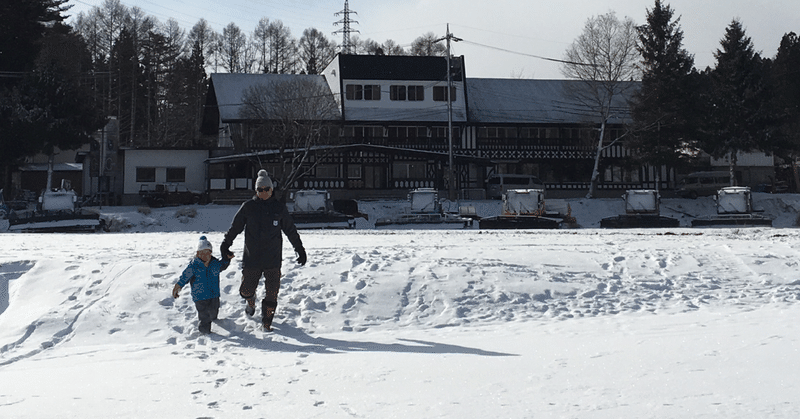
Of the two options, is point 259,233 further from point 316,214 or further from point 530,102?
point 530,102

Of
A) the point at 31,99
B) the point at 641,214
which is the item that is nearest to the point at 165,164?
the point at 31,99

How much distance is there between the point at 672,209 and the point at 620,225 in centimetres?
1351

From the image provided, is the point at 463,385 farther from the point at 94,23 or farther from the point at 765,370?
the point at 94,23

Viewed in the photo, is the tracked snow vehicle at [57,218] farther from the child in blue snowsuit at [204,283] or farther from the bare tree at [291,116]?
the child in blue snowsuit at [204,283]

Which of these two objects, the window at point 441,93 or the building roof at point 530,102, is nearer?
the window at point 441,93

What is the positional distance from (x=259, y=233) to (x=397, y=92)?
43460mm

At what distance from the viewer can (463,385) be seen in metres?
5.43

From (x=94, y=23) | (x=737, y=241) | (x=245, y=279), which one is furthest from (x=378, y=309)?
(x=94, y=23)

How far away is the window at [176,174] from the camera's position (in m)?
44.5

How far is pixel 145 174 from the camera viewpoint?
144 feet

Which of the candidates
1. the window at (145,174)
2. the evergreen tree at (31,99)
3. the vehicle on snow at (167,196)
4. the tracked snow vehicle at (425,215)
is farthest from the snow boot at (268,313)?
the window at (145,174)

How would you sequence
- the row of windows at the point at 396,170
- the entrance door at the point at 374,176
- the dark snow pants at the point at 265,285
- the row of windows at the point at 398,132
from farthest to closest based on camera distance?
1. the row of windows at the point at 398,132
2. the entrance door at the point at 374,176
3. the row of windows at the point at 396,170
4. the dark snow pants at the point at 265,285

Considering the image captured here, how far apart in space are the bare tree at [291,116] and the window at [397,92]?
14.4ft

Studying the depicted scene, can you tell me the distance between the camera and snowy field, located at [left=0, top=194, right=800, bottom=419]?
5.04m
